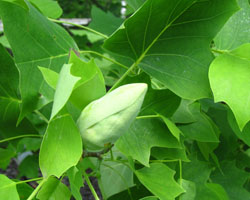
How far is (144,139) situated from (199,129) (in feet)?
0.42

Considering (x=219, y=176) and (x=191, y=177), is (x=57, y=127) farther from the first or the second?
(x=219, y=176)

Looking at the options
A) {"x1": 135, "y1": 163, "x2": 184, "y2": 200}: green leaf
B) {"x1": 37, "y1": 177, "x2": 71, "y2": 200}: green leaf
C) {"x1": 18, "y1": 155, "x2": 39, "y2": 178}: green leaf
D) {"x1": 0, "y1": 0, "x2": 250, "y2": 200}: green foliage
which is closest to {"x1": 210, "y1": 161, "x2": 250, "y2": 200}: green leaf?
{"x1": 0, "y1": 0, "x2": 250, "y2": 200}: green foliage

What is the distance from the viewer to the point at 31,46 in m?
0.49

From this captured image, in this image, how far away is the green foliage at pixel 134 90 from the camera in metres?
0.38

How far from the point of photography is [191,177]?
650mm

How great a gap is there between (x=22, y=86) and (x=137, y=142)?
19cm

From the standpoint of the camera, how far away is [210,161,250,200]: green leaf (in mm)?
702

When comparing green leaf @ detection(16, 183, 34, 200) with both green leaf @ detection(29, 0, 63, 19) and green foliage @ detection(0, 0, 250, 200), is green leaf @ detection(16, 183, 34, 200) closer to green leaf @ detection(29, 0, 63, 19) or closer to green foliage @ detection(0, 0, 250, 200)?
Result: green foliage @ detection(0, 0, 250, 200)

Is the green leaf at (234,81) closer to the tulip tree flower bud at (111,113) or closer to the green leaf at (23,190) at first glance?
the tulip tree flower bud at (111,113)

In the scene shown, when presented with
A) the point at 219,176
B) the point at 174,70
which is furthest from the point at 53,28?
the point at 219,176

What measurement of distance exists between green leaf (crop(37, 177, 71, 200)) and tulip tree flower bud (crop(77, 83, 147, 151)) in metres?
0.08

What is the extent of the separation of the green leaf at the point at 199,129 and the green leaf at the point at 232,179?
6.7 inches

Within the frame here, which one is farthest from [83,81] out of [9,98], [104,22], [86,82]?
[104,22]

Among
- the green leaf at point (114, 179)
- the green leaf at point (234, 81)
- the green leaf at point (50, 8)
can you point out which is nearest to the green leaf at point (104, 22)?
the green leaf at point (50, 8)
